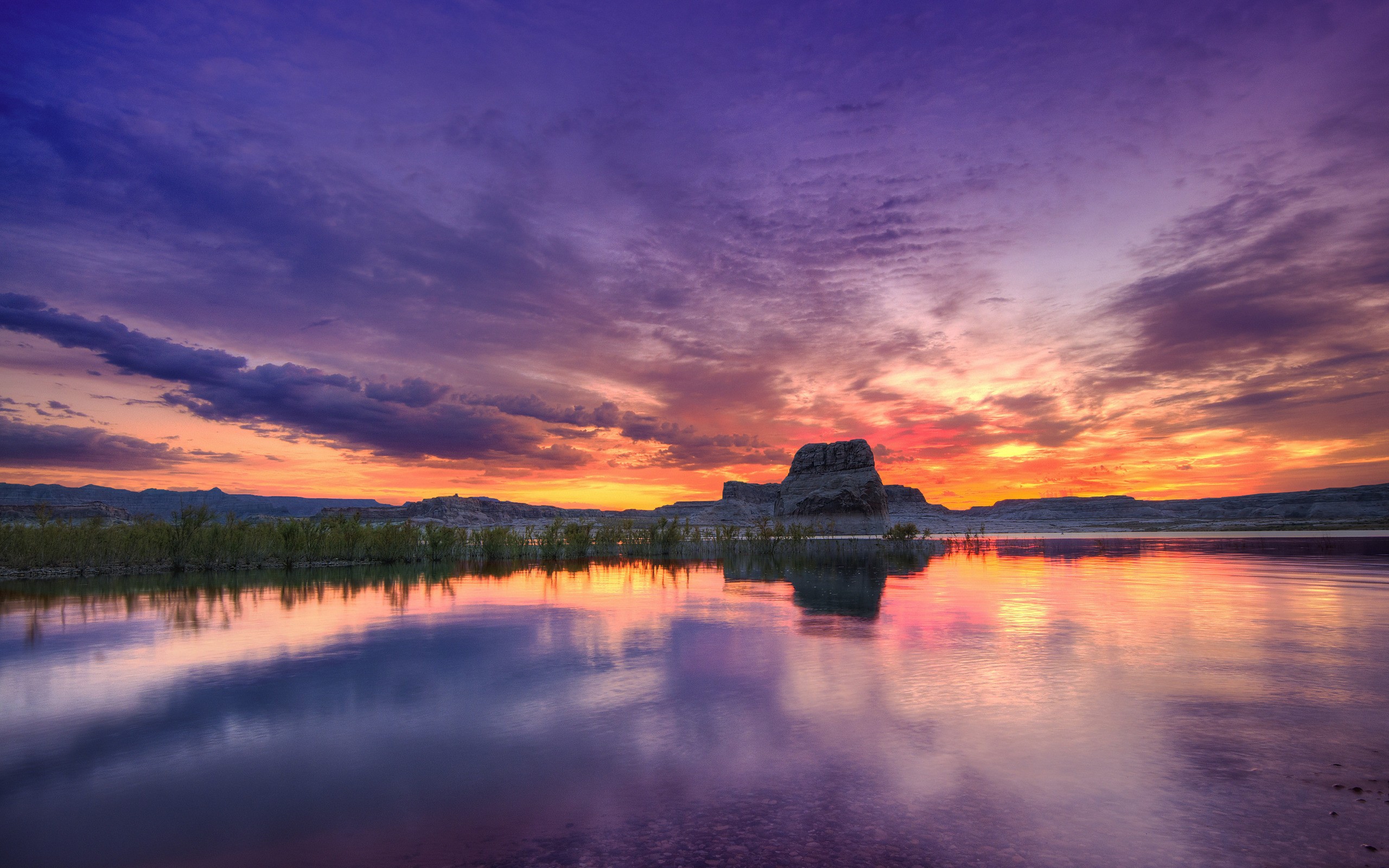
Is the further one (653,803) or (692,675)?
(692,675)

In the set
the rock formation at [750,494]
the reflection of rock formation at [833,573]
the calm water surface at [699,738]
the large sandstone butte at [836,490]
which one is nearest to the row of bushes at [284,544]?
the reflection of rock formation at [833,573]

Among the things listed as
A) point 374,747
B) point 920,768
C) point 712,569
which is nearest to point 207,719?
point 374,747

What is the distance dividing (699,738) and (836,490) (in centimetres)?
9590

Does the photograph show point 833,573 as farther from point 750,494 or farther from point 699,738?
point 750,494

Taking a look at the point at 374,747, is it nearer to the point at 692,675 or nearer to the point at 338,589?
the point at 692,675

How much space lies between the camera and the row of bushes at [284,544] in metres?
23.8

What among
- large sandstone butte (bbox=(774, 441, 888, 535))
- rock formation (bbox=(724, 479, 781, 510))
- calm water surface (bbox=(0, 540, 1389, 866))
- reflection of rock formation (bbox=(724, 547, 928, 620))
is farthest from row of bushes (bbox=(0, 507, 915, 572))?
rock formation (bbox=(724, 479, 781, 510))

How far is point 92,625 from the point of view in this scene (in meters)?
13.8

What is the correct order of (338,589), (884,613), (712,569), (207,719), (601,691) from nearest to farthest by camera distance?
(207,719) → (601,691) → (884,613) → (338,589) → (712,569)

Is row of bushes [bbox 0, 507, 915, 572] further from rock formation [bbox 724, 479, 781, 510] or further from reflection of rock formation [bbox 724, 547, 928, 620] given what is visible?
rock formation [bbox 724, 479, 781, 510]

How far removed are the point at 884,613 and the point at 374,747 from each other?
11.6 metres

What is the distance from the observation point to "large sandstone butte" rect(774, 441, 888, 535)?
322ft

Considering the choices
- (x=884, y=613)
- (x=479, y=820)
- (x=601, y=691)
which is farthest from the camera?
(x=884, y=613)

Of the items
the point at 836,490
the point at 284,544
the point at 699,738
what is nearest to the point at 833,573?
the point at 699,738
